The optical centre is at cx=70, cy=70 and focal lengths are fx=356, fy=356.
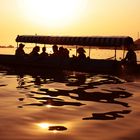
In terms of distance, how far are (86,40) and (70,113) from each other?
1852 cm

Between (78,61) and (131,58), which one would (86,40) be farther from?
(131,58)

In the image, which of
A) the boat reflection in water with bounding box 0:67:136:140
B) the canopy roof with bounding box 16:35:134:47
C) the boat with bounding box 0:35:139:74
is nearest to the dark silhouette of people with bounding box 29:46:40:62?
the boat with bounding box 0:35:139:74

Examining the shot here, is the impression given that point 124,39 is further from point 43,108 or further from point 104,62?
point 43,108

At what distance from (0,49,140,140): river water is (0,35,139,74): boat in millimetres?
8052

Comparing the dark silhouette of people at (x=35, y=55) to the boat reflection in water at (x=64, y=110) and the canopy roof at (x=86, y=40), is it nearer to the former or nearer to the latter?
the canopy roof at (x=86, y=40)

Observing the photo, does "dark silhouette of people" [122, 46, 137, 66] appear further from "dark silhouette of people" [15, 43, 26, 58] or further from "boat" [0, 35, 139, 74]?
"dark silhouette of people" [15, 43, 26, 58]

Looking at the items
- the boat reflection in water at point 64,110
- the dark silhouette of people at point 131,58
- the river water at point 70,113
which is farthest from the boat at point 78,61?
the river water at point 70,113

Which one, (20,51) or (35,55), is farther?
(20,51)

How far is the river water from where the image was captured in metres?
9.42

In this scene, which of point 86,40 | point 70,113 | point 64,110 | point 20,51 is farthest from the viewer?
point 20,51

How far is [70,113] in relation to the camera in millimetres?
12172

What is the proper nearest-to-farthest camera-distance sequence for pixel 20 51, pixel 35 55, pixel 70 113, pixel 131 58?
pixel 70 113
pixel 131 58
pixel 35 55
pixel 20 51

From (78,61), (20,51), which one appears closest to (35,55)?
(20,51)

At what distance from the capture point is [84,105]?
1392 cm
